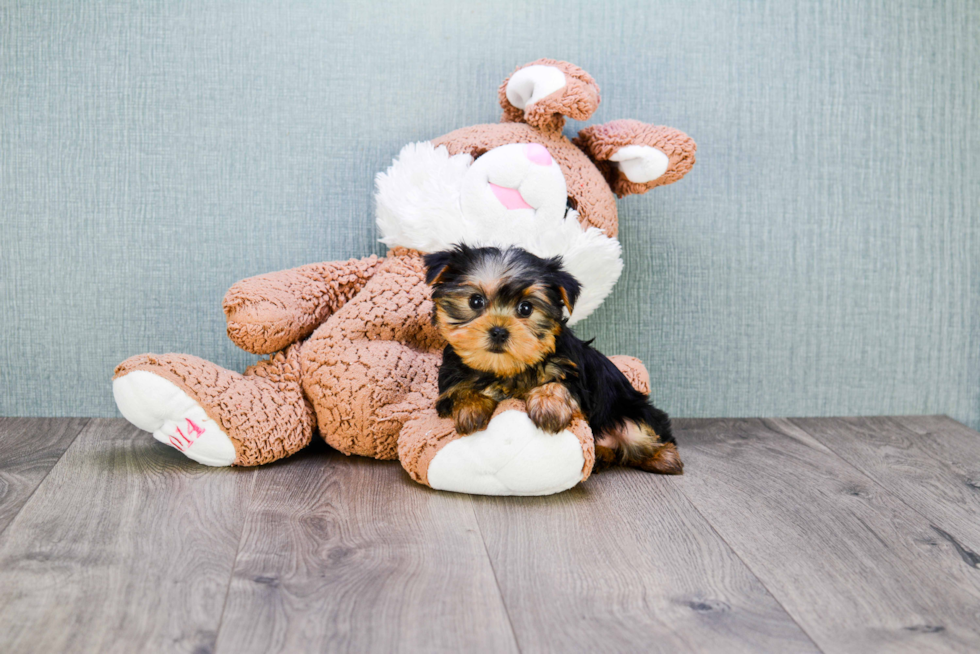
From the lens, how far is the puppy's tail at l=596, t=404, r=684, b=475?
5.67 ft

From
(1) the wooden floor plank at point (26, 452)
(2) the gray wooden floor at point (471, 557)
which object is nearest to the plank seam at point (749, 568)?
(2) the gray wooden floor at point (471, 557)

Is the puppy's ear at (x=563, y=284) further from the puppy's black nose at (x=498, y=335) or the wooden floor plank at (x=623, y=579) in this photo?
the wooden floor plank at (x=623, y=579)

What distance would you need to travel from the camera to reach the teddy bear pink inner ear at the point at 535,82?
1.79m

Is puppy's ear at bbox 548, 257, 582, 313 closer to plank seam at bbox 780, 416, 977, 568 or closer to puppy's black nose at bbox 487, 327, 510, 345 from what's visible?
puppy's black nose at bbox 487, 327, 510, 345

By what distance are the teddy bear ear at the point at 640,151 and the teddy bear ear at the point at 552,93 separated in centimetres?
10

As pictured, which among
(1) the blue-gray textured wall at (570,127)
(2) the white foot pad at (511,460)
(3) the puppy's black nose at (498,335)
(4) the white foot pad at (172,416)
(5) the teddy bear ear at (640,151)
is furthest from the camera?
(1) the blue-gray textured wall at (570,127)

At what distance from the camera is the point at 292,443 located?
174 cm

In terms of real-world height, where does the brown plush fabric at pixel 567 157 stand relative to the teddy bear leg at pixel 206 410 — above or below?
above

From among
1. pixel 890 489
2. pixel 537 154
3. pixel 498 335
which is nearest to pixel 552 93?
pixel 537 154

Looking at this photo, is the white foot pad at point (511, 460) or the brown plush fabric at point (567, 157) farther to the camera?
the brown plush fabric at point (567, 157)

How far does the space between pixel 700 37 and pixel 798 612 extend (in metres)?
1.55

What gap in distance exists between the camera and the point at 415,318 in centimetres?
181

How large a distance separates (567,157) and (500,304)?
580 mm

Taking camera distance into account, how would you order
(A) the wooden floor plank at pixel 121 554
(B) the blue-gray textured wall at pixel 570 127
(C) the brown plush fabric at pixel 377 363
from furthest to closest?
(B) the blue-gray textured wall at pixel 570 127 < (C) the brown plush fabric at pixel 377 363 < (A) the wooden floor plank at pixel 121 554
